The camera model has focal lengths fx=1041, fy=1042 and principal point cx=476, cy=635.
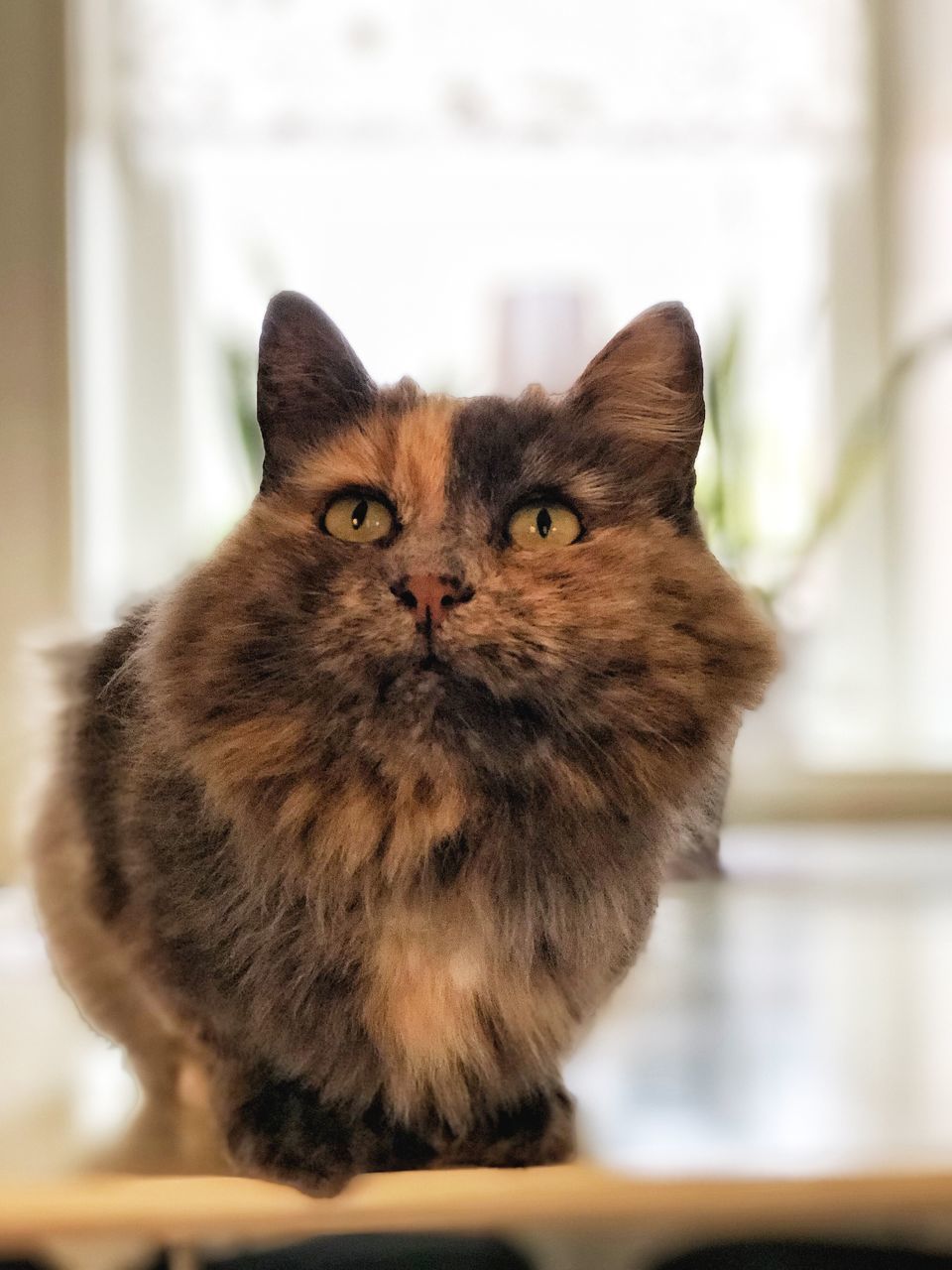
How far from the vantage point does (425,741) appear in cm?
46

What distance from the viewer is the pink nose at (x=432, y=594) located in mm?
456

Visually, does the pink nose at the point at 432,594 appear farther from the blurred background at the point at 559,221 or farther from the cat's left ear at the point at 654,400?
the blurred background at the point at 559,221

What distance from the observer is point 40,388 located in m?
1.23

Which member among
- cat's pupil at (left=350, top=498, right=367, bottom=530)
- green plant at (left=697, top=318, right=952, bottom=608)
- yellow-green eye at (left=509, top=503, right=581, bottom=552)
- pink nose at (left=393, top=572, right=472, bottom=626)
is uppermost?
green plant at (left=697, top=318, right=952, bottom=608)

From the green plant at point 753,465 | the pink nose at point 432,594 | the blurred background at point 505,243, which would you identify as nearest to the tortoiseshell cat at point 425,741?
the pink nose at point 432,594

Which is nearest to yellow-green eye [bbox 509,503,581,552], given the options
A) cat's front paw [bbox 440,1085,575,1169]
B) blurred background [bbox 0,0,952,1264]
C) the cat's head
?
the cat's head

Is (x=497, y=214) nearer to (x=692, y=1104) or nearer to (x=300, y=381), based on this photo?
(x=300, y=381)

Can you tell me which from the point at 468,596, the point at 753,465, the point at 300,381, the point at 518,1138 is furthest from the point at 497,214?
the point at 518,1138

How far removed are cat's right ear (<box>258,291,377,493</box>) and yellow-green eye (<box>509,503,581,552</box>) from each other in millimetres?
108

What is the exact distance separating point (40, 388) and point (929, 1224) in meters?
1.35

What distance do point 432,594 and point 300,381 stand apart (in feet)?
0.50

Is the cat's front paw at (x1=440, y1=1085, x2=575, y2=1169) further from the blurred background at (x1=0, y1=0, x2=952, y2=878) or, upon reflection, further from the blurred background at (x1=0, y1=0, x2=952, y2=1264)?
the blurred background at (x1=0, y1=0, x2=952, y2=878)

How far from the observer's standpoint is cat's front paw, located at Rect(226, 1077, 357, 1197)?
503mm

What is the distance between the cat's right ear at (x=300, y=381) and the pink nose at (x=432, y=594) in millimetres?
123
